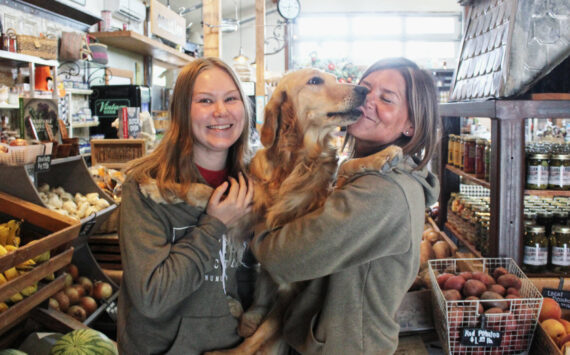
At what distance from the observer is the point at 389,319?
145cm

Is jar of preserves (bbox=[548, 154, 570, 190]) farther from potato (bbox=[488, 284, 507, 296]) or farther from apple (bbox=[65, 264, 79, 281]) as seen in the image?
apple (bbox=[65, 264, 79, 281])

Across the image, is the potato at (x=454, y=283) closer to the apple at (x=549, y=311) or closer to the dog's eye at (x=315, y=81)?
the apple at (x=549, y=311)

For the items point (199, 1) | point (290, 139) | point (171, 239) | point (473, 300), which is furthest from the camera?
point (199, 1)

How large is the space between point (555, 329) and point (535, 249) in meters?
0.53

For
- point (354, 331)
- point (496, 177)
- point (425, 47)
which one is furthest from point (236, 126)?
point (425, 47)

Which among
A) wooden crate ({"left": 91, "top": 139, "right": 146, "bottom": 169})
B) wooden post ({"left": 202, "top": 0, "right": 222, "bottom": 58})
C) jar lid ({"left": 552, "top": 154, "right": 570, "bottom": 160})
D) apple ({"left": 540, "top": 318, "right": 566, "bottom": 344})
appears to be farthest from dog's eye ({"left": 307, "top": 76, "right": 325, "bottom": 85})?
wooden post ({"left": 202, "top": 0, "right": 222, "bottom": 58})

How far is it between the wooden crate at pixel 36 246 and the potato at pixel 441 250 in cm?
226

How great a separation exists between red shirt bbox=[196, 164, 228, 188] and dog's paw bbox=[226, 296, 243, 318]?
39cm

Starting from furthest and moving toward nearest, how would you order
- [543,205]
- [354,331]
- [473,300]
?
[543,205]
[473,300]
[354,331]

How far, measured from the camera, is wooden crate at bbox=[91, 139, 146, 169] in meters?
4.25

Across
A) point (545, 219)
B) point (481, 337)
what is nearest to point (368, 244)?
point (481, 337)

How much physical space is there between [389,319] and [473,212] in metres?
1.97

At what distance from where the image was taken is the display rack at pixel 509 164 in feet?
8.07

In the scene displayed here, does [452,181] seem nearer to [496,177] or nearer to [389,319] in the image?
[496,177]
